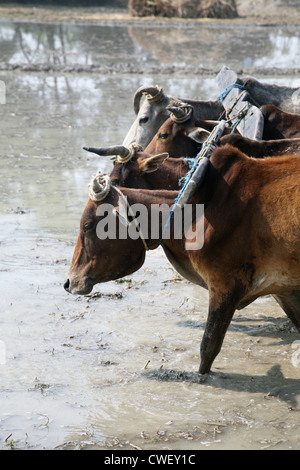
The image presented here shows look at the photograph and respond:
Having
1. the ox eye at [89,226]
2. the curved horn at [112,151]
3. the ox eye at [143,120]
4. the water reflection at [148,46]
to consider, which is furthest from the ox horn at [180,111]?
the water reflection at [148,46]

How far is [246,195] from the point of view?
4656mm

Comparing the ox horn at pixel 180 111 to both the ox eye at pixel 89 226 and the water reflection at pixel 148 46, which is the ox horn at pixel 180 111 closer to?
the ox eye at pixel 89 226

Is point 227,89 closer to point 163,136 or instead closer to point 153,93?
point 153,93

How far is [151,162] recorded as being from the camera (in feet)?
16.9

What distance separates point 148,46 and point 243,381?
1787 cm

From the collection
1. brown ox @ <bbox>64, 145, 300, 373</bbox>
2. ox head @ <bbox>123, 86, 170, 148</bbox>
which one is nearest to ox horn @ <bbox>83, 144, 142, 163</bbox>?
brown ox @ <bbox>64, 145, 300, 373</bbox>

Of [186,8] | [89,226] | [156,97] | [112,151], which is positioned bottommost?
[186,8]

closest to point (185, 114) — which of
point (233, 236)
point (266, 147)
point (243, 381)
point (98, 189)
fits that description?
point (266, 147)

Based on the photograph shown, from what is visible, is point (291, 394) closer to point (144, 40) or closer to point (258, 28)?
point (144, 40)

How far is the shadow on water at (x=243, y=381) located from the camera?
4.84 m

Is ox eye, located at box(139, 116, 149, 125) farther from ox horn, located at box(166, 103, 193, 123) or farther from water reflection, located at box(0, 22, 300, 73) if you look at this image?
water reflection, located at box(0, 22, 300, 73)

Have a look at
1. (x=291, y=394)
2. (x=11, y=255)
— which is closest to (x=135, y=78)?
(x=11, y=255)

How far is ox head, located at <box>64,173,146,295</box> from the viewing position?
4.94 meters
